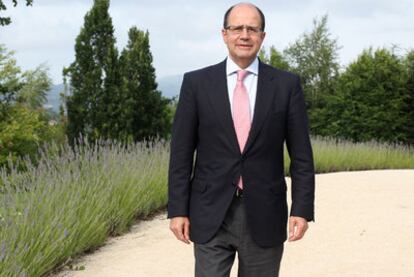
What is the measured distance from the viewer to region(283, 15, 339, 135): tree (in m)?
26.6

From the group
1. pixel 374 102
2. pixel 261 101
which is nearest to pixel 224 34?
pixel 261 101

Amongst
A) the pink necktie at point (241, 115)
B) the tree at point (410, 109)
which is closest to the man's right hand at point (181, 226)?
the pink necktie at point (241, 115)

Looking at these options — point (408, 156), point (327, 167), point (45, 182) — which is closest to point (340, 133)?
point (408, 156)

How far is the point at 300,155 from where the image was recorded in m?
2.98

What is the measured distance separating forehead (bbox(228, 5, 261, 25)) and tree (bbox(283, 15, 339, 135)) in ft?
75.3

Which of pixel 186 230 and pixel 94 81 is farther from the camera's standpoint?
pixel 94 81

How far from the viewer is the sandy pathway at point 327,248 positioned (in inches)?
212

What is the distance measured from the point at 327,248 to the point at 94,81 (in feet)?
35.2

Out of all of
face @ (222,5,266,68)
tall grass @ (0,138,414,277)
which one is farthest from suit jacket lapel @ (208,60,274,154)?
tall grass @ (0,138,414,277)

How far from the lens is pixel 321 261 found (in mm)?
5668

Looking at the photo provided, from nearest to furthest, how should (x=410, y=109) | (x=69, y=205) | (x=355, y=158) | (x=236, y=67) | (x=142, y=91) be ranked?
(x=236, y=67), (x=69, y=205), (x=355, y=158), (x=142, y=91), (x=410, y=109)

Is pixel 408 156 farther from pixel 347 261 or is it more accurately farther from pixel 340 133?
pixel 347 261

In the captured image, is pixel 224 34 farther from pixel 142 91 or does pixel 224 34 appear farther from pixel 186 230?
pixel 142 91

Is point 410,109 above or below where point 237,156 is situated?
below
